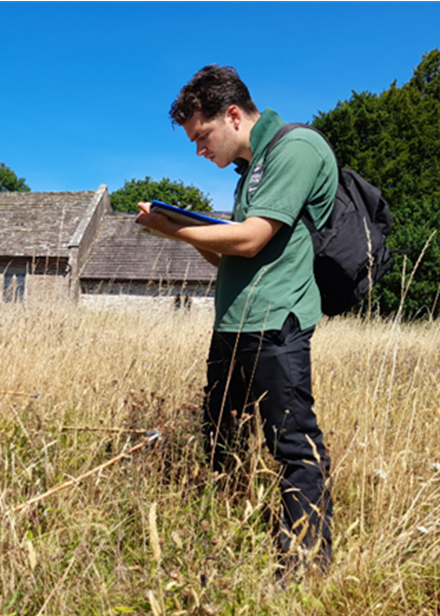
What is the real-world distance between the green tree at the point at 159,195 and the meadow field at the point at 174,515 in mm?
40943

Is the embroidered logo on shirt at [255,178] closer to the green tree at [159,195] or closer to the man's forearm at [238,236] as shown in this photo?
the man's forearm at [238,236]

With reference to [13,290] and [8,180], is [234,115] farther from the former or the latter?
[8,180]

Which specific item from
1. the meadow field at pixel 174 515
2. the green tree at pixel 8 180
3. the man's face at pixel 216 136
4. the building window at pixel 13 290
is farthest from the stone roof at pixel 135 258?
the green tree at pixel 8 180

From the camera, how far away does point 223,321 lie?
6.75 feet

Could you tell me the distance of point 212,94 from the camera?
79.7 inches

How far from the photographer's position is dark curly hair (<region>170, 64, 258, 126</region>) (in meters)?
2.04

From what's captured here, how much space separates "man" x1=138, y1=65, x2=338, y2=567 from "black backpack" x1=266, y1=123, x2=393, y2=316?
53mm

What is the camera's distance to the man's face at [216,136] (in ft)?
6.81

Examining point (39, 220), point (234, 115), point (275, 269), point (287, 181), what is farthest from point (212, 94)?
point (39, 220)

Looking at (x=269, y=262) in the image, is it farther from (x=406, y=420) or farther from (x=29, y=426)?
(x=406, y=420)

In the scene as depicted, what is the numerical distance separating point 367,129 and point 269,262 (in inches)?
872

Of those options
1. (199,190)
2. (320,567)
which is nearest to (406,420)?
(320,567)

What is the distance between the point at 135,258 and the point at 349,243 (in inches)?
848

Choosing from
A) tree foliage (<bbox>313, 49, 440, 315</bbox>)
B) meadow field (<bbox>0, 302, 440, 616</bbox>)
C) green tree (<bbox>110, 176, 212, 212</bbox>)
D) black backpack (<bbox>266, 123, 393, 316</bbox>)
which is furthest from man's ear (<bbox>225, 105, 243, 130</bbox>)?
green tree (<bbox>110, 176, 212, 212</bbox>)
